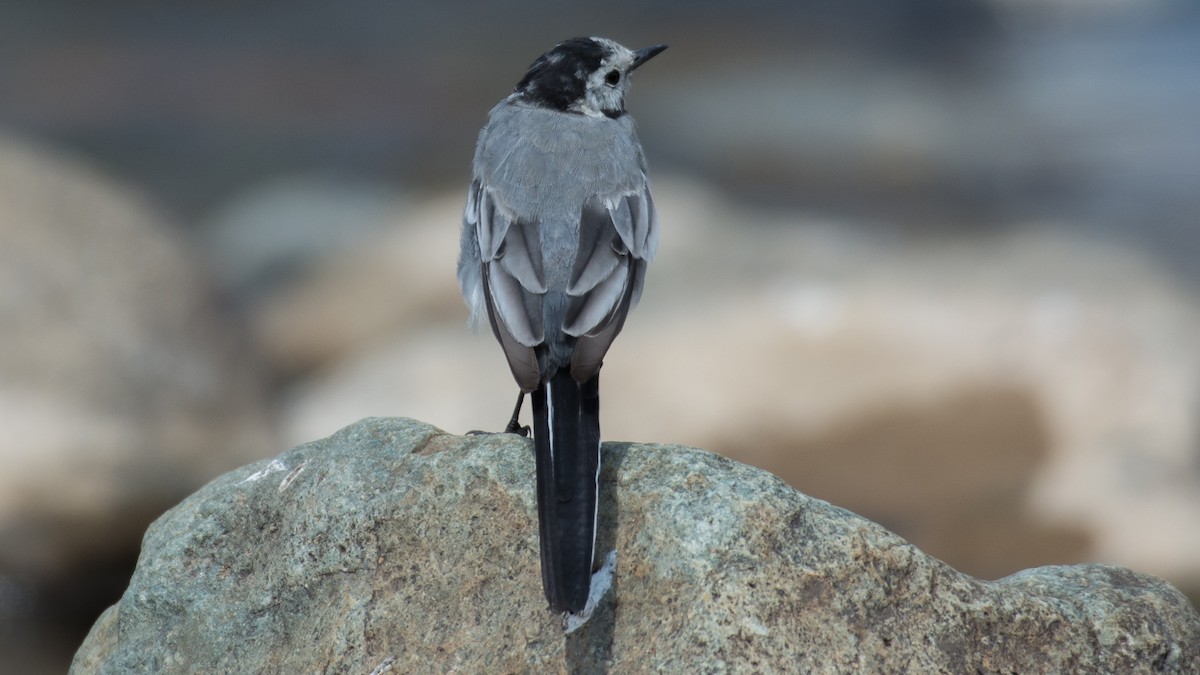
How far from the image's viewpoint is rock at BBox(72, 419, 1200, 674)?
3.95 metres

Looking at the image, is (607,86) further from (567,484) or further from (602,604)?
(602,604)

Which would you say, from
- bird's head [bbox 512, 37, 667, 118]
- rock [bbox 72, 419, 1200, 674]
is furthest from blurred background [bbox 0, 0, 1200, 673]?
bird's head [bbox 512, 37, 667, 118]

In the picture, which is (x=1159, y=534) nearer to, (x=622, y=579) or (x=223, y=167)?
(x=622, y=579)

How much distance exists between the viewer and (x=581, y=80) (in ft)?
20.8

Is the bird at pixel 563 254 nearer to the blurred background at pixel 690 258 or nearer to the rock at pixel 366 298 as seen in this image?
the blurred background at pixel 690 258

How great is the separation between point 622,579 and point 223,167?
17121mm

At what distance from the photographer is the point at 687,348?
11672mm

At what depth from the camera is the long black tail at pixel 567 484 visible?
3.87 metres

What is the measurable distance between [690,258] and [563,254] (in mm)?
8520

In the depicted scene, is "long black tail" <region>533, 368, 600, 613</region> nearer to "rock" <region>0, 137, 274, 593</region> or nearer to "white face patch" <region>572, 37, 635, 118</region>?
"white face patch" <region>572, 37, 635, 118</region>

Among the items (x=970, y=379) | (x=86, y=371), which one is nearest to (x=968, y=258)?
(x=970, y=379)

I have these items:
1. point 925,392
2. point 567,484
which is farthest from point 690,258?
point 567,484

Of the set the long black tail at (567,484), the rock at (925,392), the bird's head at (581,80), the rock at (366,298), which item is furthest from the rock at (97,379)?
the long black tail at (567,484)

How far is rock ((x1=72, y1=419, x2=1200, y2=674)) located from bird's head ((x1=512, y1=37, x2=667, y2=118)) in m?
2.18
